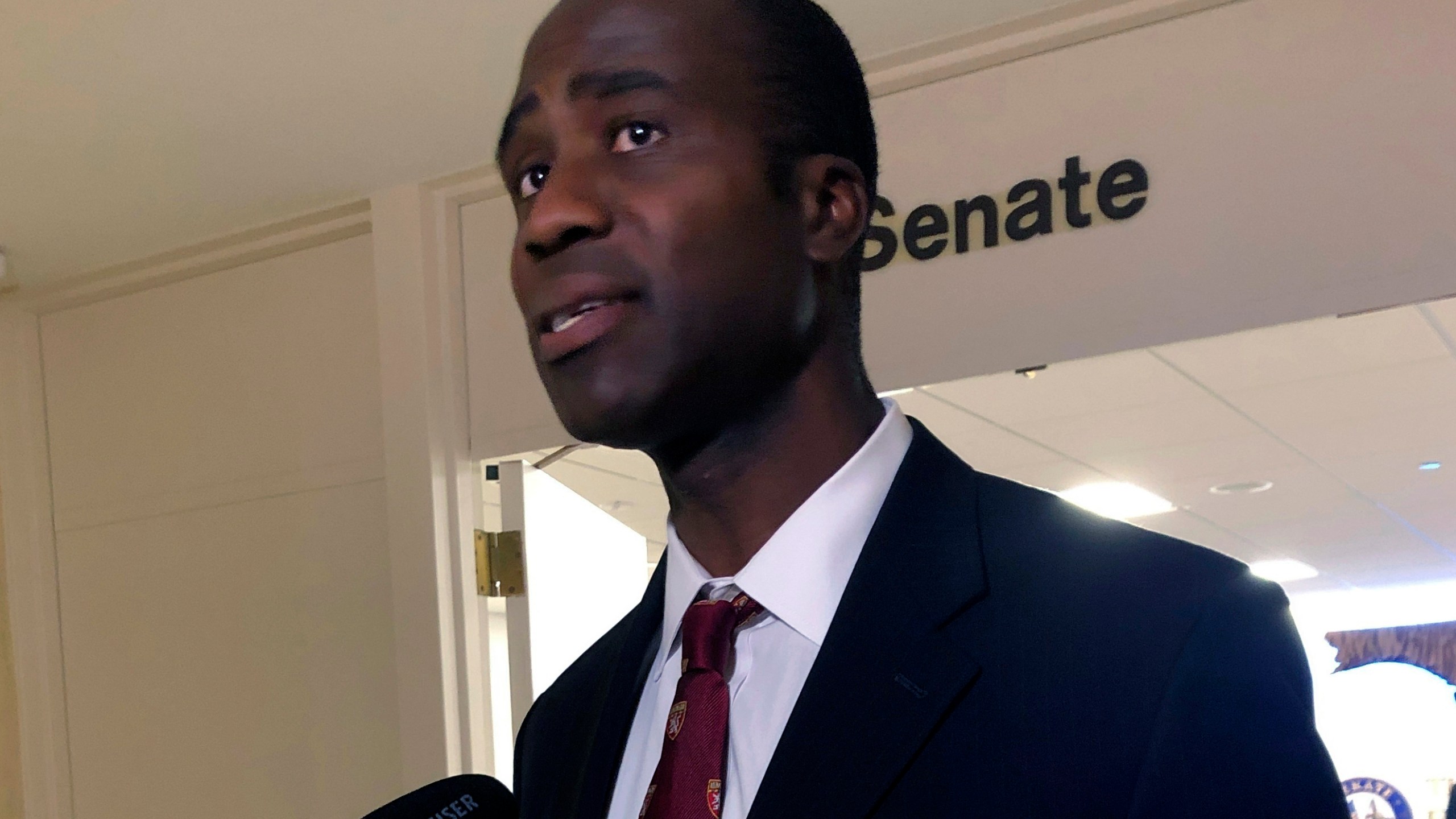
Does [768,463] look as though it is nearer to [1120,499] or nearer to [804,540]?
[804,540]

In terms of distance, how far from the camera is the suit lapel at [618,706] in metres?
0.77

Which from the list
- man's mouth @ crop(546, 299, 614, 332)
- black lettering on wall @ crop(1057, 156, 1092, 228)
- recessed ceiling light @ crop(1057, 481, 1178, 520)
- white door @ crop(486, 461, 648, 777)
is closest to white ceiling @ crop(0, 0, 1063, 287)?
black lettering on wall @ crop(1057, 156, 1092, 228)

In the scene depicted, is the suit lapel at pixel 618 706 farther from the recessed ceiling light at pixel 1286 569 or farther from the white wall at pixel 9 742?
the recessed ceiling light at pixel 1286 569

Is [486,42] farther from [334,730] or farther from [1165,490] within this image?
[1165,490]

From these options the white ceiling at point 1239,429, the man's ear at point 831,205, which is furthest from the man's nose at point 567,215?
the white ceiling at point 1239,429

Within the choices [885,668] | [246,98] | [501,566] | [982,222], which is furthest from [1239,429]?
[885,668]

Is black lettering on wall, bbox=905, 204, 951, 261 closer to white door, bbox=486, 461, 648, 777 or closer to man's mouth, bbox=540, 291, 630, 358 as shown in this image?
white door, bbox=486, 461, 648, 777

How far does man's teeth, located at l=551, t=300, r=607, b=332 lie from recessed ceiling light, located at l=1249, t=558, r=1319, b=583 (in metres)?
8.72

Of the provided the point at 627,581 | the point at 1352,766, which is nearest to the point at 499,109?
the point at 627,581

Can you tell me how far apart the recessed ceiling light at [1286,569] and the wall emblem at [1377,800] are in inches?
57.3

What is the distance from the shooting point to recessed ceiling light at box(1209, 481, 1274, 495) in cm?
617

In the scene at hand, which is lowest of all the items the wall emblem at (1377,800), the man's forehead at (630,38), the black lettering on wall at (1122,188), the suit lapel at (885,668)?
the wall emblem at (1377,800)

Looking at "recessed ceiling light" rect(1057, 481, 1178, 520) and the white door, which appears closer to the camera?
the white door

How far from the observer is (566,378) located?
0.67 metres
